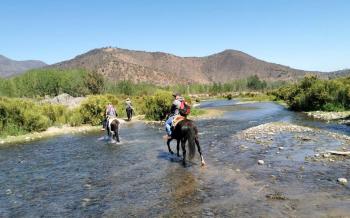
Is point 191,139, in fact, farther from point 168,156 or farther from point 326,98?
point 326,98

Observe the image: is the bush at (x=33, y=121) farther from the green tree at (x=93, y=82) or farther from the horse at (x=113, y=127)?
the green tree at (x=93, y=82)

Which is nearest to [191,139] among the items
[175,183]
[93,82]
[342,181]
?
[175,183]

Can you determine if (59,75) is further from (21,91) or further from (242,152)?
(242,152)

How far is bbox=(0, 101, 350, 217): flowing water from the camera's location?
36.4 ft

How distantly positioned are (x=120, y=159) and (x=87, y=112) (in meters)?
21.8

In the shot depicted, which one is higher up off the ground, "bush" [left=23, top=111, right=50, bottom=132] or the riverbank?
"bush" [left=23, top=111, right=50, bottom=132]

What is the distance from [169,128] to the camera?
19.5m

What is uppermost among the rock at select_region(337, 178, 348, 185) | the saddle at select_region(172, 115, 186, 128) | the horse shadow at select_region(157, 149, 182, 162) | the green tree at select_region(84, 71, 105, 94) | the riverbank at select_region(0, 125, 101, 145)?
the green tree at select_region(84, 71, 105, 94)

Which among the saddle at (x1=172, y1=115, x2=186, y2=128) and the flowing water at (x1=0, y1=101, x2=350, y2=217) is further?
the saddle at (x1=172, y1=115, x2=186, y2=128)

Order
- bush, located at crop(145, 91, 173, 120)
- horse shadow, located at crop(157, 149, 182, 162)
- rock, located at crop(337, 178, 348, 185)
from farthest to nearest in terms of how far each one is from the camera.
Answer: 1. bush, located at crop(145, 91, 173, 120)
2. horse shadow, located at crop(157, 149, 182, 162)
3. rock, located at crop(337, 178, 348, 185)

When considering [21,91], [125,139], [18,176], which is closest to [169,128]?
[18,176]

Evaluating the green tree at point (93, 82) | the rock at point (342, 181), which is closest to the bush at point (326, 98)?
the rock at point (342, 181)

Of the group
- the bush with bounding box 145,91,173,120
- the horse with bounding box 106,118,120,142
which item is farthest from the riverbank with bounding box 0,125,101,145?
the horse with bounding box 106,118,120,142

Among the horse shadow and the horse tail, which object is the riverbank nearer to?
the horse shadow
